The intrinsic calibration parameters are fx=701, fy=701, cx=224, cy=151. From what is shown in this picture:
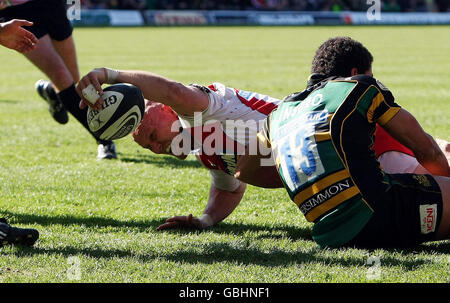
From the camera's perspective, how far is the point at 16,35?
4.10 metres

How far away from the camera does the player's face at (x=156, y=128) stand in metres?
4.26

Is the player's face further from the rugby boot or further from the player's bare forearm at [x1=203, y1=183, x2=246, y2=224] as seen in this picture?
the rugby boot

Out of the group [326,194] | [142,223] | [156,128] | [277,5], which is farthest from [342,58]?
[277,5]

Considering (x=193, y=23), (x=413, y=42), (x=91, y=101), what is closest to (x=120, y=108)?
(x=91, y=101)

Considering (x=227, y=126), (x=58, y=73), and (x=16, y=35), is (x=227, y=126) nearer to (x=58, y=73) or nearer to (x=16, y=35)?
(x=16, y=35)

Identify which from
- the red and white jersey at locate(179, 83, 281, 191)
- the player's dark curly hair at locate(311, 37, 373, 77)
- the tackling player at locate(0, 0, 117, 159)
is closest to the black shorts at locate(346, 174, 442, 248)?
the player's dark curly hair at locate(311, 37, 373, 77)

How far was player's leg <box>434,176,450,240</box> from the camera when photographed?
3631 mm

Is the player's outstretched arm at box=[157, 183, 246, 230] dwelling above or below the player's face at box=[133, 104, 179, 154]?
below

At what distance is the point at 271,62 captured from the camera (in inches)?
691

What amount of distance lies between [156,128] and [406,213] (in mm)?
1576

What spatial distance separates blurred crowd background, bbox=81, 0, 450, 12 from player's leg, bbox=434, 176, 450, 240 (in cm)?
Result: 3384

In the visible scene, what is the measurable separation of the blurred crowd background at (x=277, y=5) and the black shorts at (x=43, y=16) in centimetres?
2988

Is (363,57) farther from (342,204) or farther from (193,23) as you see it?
(193,23)
